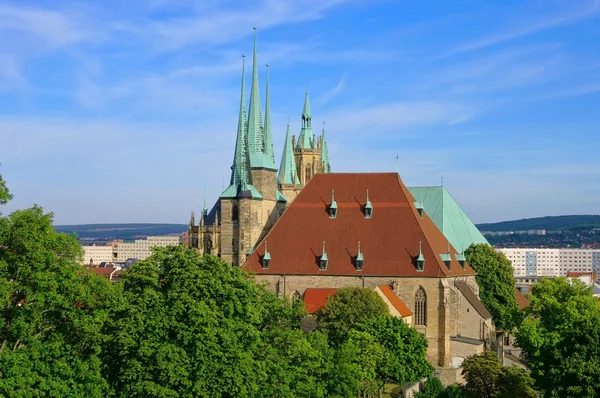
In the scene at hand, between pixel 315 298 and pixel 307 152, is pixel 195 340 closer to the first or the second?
pixel 315 298

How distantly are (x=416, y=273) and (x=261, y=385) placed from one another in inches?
1109

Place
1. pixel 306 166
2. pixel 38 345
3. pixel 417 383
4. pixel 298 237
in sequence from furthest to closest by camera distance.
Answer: pixel 306 166, pixel 298 237, pixel 417 383, pixel 38 345

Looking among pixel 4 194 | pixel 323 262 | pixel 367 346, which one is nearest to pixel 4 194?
pixel 4 194

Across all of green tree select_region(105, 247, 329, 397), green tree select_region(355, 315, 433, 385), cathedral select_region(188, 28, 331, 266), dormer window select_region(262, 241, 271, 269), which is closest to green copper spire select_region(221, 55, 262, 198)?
cathedral select_region(188, 28, 331, 266)

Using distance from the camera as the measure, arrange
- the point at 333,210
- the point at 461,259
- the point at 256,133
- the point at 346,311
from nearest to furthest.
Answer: the point at 346,311, the point at 333,210, the point at 461,259, the point at 256,133

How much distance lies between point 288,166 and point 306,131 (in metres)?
7.59

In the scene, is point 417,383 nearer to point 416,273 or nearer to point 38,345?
point 416,273

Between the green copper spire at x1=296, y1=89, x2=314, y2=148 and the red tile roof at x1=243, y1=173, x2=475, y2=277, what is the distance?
1803 inches

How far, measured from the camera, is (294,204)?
244ft

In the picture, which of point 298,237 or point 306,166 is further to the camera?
point 306,166

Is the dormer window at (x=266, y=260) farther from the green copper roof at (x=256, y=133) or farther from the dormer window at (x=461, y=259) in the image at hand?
the dormer window at (x=461, y=259)

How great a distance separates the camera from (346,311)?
60531mm

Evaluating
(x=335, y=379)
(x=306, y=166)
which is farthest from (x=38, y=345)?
(x=306, y=166)

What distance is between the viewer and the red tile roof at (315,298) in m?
66.9
